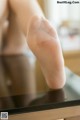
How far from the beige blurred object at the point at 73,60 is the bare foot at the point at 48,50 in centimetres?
11

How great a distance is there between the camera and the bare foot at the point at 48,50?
1.31 ft

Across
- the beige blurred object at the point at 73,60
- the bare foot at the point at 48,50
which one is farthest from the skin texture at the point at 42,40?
the beige blurred object at the point at 73,60

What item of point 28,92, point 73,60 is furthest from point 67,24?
point 28,92

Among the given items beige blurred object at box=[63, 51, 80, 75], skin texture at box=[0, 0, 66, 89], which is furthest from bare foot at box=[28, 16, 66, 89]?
beige blurred object at box=[63, 51, 80, 75]

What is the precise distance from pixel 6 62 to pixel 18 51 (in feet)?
0.18

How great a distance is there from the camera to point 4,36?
57cm

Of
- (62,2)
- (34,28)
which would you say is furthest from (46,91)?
(62,2)

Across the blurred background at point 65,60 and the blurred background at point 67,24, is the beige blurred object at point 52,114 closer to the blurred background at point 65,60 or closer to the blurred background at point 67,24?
the blurred background at point 65,60

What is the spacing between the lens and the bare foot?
0.40 m

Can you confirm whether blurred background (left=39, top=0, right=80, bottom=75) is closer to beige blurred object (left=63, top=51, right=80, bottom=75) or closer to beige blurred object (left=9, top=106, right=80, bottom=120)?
beige blurred object (left=63, top=51, right=80, bottom=75)

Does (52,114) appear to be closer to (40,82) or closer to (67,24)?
(40,82)

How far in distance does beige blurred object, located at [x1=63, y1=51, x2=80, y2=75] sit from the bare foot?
11 centimetres

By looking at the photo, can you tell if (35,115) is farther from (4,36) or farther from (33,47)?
(4,36)

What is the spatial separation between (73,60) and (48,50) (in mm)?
171
